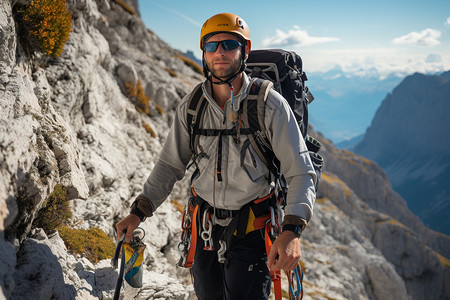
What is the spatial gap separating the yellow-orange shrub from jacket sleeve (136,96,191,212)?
5.83 metres

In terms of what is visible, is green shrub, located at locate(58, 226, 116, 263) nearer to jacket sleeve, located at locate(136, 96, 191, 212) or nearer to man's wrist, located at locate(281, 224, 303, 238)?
jacket sleeve, located at locate(136, 96, 191, 212)

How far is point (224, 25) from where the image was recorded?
14.3ft

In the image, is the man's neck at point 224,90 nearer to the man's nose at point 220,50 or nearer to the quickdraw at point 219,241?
the man's nose at point 220,50

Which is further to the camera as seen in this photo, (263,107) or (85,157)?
(85,157)

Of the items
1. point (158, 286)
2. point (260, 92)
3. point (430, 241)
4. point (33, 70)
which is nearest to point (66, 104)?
point (33, 70)

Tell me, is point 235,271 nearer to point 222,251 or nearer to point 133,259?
point 222,251

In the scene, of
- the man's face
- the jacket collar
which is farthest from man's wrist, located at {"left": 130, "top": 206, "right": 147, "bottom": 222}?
the man's face

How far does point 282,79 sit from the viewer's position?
5375 mm

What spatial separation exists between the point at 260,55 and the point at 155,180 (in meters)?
3.19

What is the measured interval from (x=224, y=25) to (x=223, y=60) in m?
0.54

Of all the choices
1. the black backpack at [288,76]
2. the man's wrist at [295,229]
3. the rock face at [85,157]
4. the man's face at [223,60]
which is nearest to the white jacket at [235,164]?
the man's wrist at [295,229]

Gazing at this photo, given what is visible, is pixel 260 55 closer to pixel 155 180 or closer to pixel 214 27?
pixel 214 27

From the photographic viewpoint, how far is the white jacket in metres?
3.75

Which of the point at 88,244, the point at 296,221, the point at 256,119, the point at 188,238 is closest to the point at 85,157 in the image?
the point at 88,244
